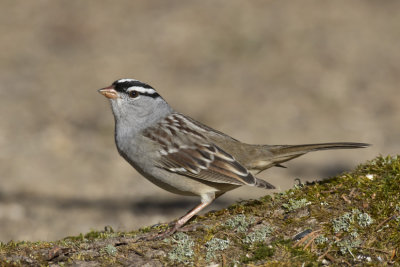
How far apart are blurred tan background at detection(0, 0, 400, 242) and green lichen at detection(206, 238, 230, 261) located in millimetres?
4354

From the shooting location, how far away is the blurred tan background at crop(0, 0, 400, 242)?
9.25 m

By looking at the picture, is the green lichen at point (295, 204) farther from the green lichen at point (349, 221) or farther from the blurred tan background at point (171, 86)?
the blurred tan background at point (171, 86)

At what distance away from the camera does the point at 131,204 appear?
914 cm

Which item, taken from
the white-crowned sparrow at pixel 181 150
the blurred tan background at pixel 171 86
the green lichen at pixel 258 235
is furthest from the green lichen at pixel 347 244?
the blurred tan background at pixel 171 86

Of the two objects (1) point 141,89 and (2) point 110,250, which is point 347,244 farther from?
(1) point 141,89

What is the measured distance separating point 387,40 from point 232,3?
411cm

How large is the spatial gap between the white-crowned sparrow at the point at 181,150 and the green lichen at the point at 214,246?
32.0 inches

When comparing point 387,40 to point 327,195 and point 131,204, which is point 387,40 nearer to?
point 131,204

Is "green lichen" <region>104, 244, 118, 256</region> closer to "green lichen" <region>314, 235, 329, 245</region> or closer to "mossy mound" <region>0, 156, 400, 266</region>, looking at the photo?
"mossy mound" <region>0, 156, 400, 266</region>

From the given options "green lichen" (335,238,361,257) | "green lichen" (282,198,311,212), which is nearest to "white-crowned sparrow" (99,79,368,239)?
"green lichen" (282,198,311,212)

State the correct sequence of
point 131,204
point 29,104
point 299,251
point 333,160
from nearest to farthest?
point 299,251, point 131,204, point 333,160, point 29,104

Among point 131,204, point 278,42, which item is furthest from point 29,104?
point 278,42

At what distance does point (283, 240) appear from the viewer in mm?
4020

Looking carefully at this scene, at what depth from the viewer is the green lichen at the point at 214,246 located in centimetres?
395
